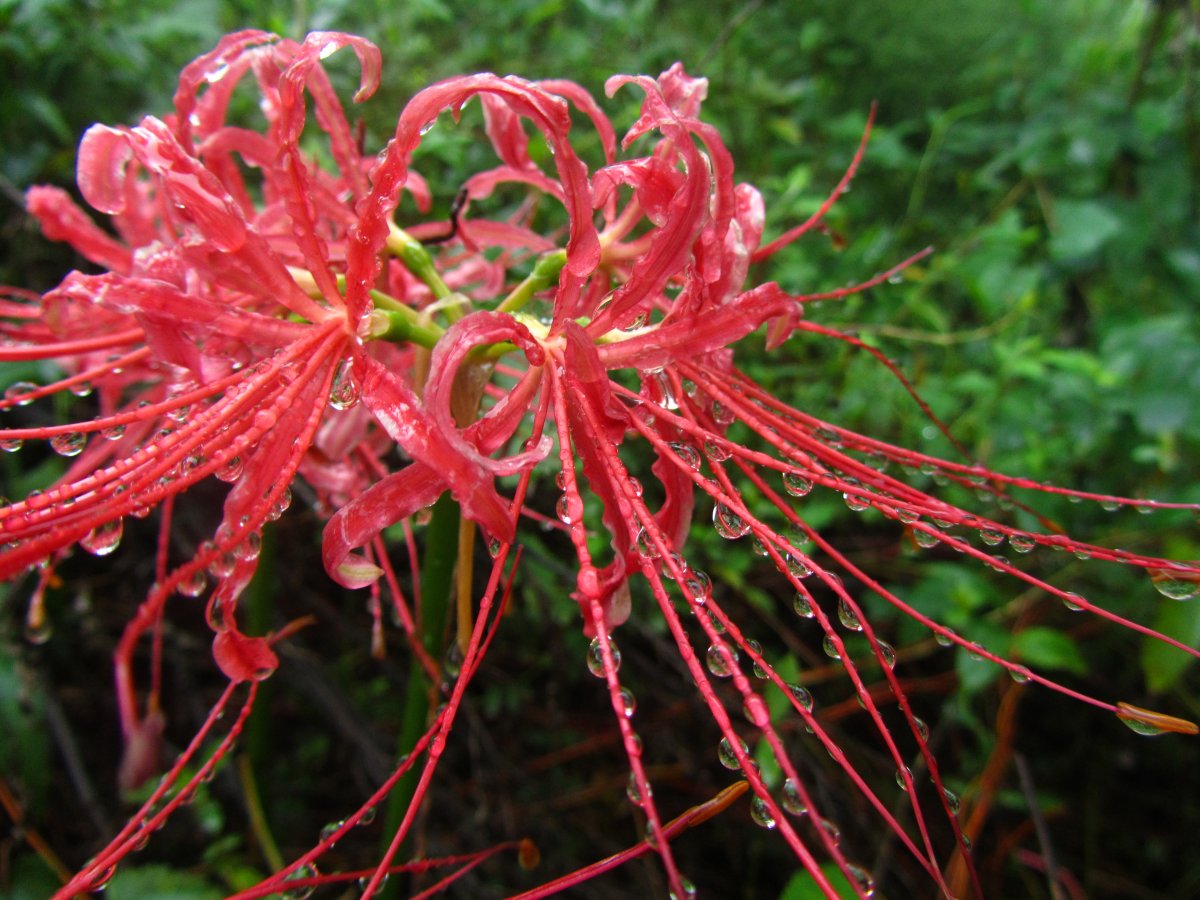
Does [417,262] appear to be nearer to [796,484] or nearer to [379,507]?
[379,507]

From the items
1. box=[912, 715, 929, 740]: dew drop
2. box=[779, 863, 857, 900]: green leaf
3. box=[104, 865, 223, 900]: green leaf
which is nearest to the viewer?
box=[912, 715, 929, 740]: dew drop

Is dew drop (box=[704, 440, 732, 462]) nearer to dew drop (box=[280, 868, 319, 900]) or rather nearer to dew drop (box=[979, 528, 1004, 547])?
dew drop (box=[979, 528, 1004, 547])

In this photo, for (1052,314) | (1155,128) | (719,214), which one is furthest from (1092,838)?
(719,214)

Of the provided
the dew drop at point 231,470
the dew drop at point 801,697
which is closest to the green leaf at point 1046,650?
the dew drop at point 801,697

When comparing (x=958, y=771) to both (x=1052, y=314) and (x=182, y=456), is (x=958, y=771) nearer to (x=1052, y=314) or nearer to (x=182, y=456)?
(x=1052, y=314)

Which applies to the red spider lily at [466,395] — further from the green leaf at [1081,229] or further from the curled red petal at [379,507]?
the green leaf at [1081,229]

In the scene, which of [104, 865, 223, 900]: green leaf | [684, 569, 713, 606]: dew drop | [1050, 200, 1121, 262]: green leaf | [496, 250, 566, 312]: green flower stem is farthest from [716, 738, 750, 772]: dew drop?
[1050, 200, 1121, 262]: green leaf
